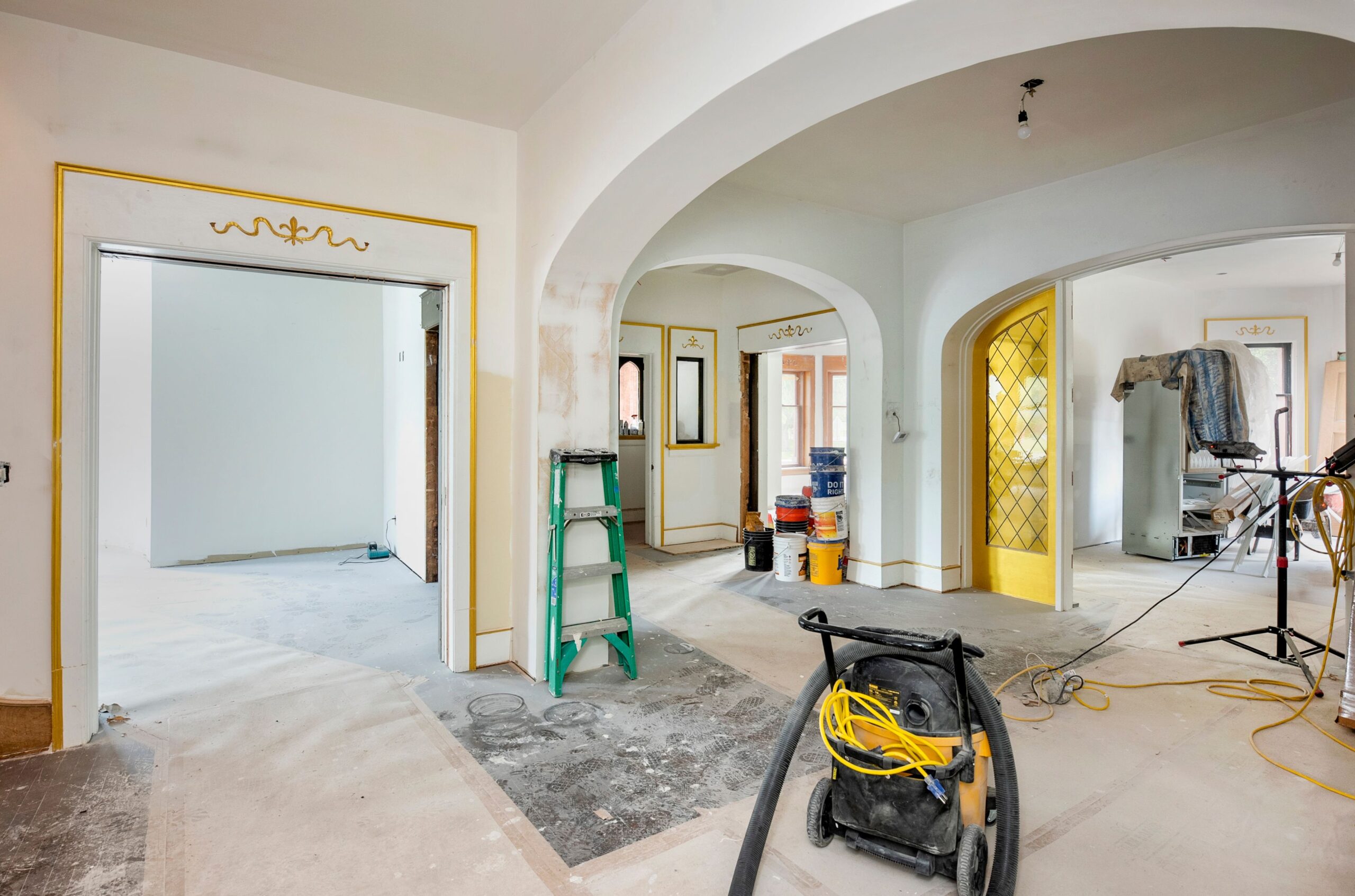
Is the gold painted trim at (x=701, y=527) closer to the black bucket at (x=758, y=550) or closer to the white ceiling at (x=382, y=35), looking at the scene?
the black bucket at (x=758, y=550)

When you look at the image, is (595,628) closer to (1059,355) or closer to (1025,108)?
(1025,108)

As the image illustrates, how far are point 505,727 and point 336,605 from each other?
261 centimetres

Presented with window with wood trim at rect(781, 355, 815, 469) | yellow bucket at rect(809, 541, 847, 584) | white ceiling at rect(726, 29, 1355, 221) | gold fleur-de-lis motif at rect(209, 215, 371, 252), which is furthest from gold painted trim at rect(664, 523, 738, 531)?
gold fleur-de-lis motif at rect(209, 215, 371, 252)

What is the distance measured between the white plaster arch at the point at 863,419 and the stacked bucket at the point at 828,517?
0.35ft

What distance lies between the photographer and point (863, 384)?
5719 millimetres

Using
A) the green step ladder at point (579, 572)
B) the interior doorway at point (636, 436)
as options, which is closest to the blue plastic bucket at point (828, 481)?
the interior doorway at point (636, 436)

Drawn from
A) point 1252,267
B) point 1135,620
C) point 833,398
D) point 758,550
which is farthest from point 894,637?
point 833,398

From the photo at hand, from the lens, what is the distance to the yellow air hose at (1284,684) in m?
2.99

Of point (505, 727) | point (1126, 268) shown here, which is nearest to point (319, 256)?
point (505, 727)

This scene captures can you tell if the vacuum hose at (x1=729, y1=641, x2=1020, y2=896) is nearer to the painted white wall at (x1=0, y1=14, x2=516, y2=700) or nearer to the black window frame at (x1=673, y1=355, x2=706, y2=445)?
the painted white wall at (x1=0, y1=14, x2=516, y2=700)

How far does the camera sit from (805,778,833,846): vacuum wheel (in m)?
2.18

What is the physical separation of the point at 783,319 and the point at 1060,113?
3.49 metres

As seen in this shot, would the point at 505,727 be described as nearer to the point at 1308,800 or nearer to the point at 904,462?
the point at 1308,800

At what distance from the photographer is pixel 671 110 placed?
256 centimetres
